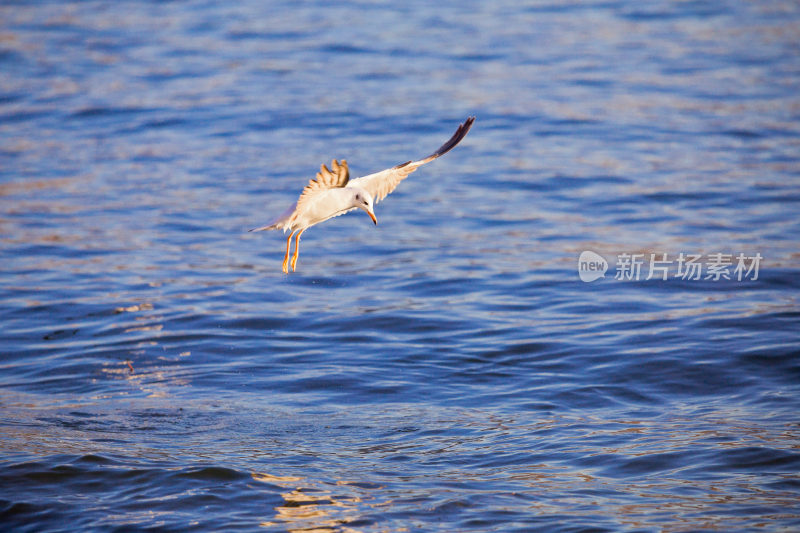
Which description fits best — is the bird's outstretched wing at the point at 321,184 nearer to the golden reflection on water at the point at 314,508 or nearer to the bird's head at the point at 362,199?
the bird's head at the point at 362,199

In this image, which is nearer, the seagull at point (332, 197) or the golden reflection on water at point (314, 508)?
the golden reflection on water at point (314, 508)

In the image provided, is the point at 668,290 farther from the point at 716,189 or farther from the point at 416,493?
the point at 416,493

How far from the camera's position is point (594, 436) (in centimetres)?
669

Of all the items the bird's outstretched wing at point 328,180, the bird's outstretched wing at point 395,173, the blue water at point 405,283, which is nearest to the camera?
the bird's outstretched wing at point 328,180

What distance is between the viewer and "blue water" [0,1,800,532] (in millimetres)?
6055

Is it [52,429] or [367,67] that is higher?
[367,67]

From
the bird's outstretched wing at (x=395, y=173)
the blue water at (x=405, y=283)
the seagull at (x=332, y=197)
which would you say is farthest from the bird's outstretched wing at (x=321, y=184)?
the blue water at (x=405, y=283)

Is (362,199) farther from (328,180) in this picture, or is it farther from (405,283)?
(405,283)

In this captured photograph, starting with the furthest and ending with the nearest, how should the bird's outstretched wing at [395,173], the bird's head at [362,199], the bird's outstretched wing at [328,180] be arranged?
the bird's outstretched wing at [395,173]
the bird's head at [362,199]
the bird's outstretched wing at [328,180]

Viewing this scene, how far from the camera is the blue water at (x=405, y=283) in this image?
605 centimetres

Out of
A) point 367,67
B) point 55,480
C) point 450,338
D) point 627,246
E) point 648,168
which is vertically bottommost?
point 55,480

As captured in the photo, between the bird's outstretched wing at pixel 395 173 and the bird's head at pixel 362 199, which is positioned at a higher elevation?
the bird's outstretched wing at pixel 395 173

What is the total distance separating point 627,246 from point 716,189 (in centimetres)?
225

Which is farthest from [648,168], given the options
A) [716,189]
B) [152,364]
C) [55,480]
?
[55,480]
